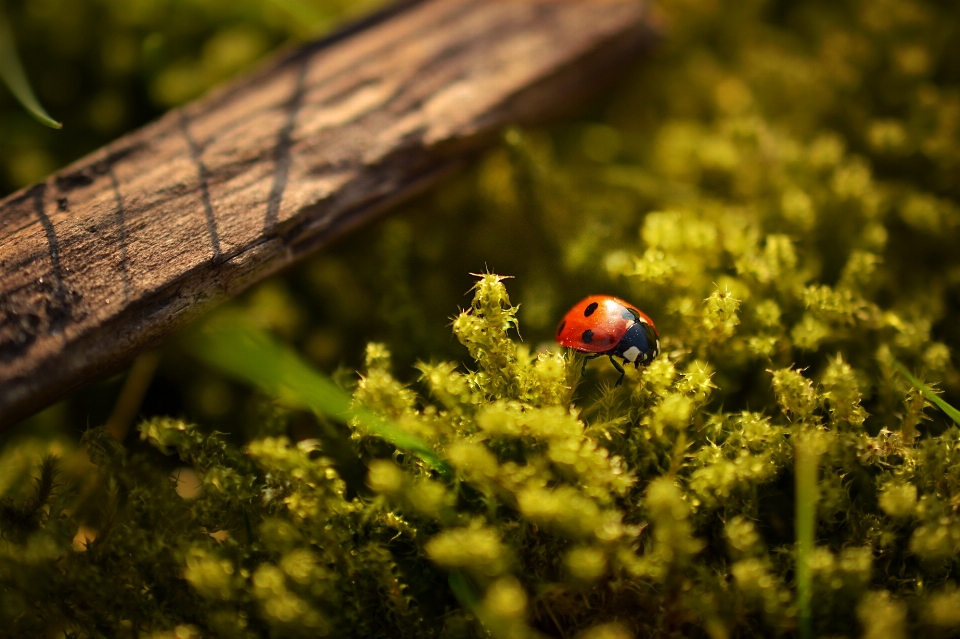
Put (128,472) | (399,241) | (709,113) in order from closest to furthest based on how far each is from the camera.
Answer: (128,472) < (399,241) < (709,113)

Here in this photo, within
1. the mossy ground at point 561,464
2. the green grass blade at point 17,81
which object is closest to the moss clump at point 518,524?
the mossy ground at point 561,464

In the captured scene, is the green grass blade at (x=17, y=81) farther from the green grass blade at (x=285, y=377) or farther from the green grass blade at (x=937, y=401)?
the green grass blade at (x=937, y=401)

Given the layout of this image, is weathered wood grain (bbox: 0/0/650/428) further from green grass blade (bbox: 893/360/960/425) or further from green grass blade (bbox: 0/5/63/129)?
green grass blade (bbox: 893/360/960/425)

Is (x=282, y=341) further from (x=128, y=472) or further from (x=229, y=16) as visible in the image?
(x=229, y=16)

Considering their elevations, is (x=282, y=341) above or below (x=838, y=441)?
above

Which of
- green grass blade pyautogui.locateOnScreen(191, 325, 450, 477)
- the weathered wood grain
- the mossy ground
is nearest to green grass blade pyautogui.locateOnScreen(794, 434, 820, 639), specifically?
the mossy ground

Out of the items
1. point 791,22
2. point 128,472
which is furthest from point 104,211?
point 791,22

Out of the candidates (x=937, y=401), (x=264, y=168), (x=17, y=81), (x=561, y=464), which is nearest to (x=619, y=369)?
(x=561, y=464)

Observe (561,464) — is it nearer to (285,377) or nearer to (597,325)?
(597,325)
